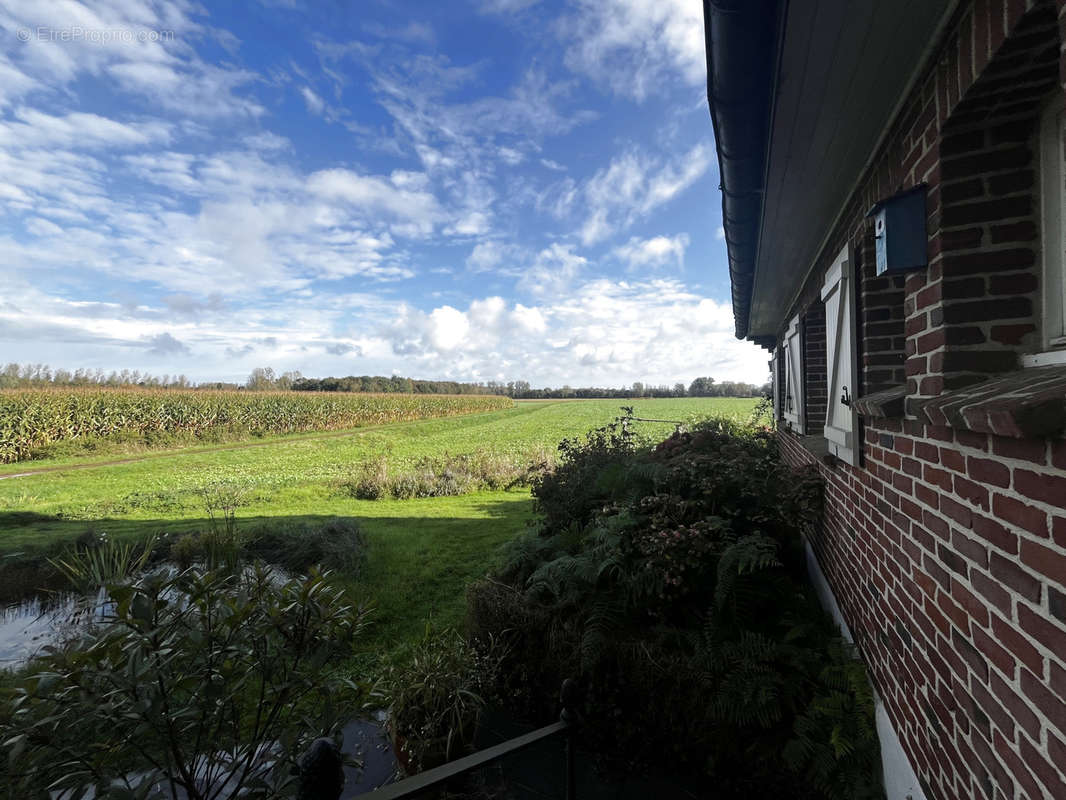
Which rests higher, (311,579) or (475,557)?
(311,579)

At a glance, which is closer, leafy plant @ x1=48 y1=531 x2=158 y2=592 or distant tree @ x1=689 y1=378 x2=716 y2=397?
leafy plant @ x1=48 y1=531 x2=158 y2=592

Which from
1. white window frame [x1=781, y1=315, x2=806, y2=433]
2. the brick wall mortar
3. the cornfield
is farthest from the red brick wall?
the cornfield

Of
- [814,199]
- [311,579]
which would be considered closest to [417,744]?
[311,579]

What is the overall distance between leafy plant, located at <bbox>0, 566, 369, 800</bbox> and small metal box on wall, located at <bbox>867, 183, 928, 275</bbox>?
275 cm

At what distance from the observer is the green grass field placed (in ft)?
18.4

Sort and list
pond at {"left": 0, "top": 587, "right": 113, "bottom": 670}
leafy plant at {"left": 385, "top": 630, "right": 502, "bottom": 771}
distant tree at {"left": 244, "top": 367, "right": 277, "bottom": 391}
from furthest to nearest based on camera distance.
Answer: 1. distant tree at {"left": 244, "top": 367, "right": 277, "bottom": 391}
2. pond at {"left": 0, "top": 587, "right": 113, "bottom": 670}
3. leafy plant at {"left": 385, "top": 630, "right": 502, "bottom": 771}

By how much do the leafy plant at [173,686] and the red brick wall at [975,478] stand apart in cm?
220

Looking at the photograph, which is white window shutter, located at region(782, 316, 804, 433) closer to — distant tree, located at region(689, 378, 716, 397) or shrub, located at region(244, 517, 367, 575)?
shrub, located at region(244, 517, 367, 575)

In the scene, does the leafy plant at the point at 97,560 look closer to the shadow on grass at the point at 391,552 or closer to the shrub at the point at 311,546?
the shadow on grass at the point at 391,552

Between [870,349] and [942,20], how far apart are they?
5.39 ft

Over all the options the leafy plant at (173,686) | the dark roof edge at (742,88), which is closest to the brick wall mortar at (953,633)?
the dark roof edge at (742,88)

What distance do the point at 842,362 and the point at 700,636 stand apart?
6.47 feet

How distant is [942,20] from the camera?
162 centimetres

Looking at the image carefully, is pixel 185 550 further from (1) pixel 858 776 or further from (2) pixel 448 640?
(1) pixel 858 776
